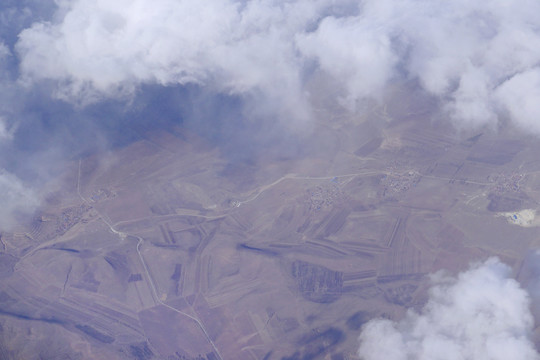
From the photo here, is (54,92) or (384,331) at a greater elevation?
(54,92)

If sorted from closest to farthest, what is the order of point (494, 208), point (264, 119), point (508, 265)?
point (508, 265), point (494, 208), point (264, 119)

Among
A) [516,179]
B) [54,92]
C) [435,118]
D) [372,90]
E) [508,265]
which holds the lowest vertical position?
[508,265]

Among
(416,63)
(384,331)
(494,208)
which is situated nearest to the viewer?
(384,331)

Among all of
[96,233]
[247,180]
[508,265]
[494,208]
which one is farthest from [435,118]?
[96,233]

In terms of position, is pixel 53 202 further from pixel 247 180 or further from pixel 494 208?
pixel 494 208

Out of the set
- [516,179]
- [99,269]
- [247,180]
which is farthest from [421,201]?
[99,269]

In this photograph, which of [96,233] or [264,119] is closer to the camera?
[96,233]

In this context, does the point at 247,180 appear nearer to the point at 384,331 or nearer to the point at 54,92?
the point at 384,331
